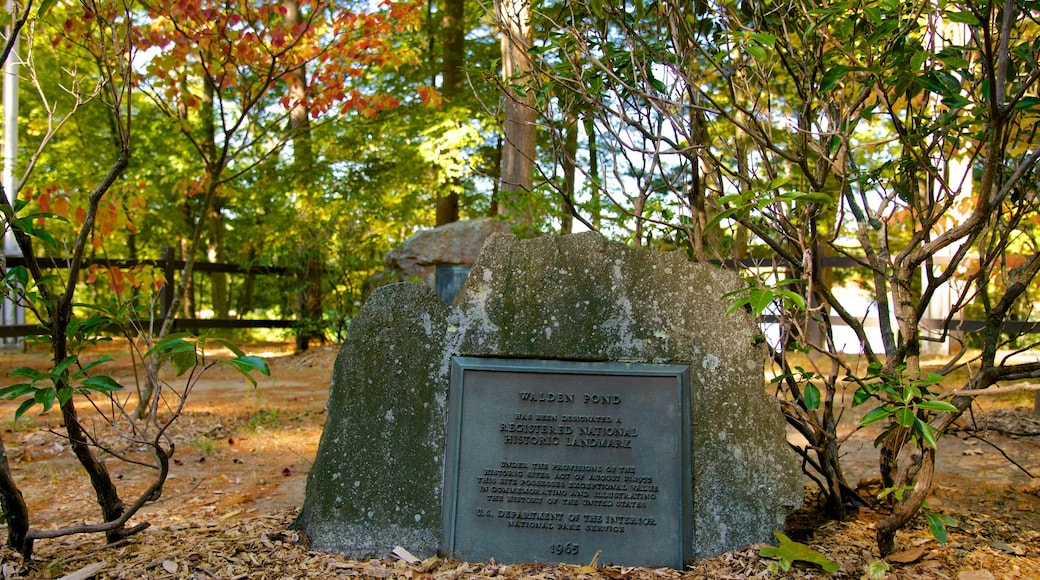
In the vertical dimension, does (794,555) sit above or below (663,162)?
below

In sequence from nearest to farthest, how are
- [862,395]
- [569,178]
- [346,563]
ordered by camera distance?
[862,395] < [346,563] < [569,178]

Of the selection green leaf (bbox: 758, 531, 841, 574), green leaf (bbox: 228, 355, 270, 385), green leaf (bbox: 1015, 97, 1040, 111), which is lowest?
green leaf (bbox: 758, 531, 841, 574)

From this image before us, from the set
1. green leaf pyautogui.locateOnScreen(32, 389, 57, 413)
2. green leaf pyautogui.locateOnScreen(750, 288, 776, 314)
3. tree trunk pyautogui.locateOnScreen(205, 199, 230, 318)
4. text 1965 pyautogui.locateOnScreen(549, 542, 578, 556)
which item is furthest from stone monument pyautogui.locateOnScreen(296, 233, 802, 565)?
tree trunk pyautogui.locateOnScreen(205, 199, 230, 318)

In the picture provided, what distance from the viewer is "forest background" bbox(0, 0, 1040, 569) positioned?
2918 millimetres

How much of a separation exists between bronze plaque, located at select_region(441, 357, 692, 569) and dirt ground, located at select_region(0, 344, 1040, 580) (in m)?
0.11

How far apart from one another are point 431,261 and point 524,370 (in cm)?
789

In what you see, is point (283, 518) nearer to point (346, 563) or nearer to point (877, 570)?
point (346, 563)

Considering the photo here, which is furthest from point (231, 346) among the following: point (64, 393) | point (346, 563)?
point (346, 563)

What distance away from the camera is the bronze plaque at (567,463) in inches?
121

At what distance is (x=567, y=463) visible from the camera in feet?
10.3

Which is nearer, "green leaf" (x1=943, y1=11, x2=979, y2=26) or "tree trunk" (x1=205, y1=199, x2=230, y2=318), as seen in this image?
"green leaf" (x1=943, y1=11, x2=979, y2=26)

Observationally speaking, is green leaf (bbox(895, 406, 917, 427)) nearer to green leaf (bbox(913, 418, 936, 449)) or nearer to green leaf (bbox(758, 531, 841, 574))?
green leaf (bbox(913, 418, 936, 449))

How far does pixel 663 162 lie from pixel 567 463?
Result: 336 centimetres

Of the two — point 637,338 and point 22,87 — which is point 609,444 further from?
point 22,87
